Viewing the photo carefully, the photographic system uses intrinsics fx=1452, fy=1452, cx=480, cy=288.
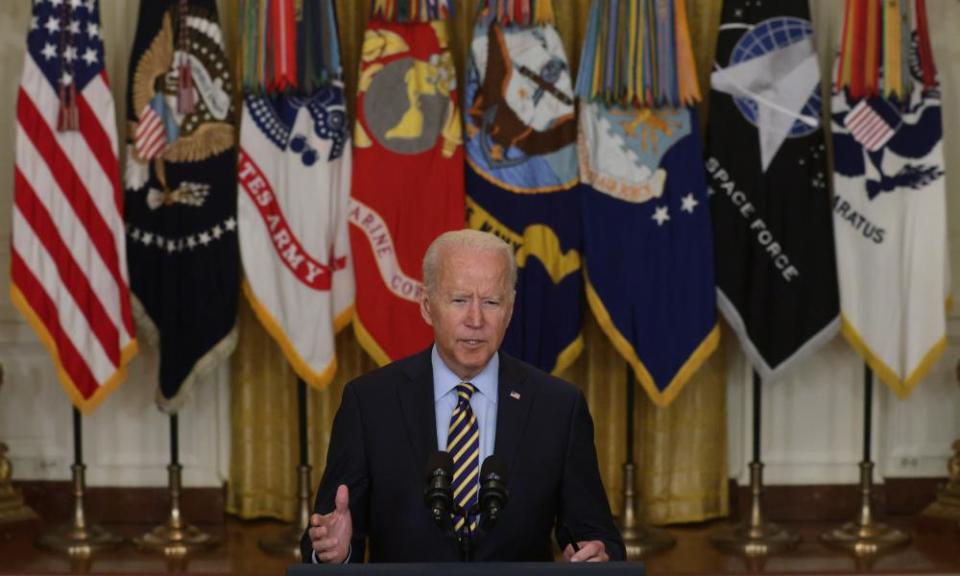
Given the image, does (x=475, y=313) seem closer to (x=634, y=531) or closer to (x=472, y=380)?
(x=472, y=380)

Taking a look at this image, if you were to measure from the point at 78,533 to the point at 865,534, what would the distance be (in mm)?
3043

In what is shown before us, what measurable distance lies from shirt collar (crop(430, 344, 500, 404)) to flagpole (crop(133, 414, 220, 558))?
9.58ft

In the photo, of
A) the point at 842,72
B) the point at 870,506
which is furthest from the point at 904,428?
the point at 842,72

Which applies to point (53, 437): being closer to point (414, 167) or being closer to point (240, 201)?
point (240, 201)

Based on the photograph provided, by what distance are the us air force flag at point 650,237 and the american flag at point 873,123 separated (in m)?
0.60

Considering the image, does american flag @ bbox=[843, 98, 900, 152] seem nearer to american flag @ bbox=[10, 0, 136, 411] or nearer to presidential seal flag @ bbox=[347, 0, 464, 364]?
presidential seal flag @ bbox=[347, 0, 464, 364]

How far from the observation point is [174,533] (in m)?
5.61

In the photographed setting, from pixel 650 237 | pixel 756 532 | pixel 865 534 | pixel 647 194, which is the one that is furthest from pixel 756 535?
pixel 647 194

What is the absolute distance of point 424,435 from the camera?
2795mm

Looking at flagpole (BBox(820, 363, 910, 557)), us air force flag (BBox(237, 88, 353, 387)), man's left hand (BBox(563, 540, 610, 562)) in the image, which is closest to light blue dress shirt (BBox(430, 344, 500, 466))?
man's left hand (BBox(563, 540, 610, 562))

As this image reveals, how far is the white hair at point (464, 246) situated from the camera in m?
2.76

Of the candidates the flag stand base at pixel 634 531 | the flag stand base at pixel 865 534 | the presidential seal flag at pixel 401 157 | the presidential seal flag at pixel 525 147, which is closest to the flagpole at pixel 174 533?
the presidential seal flag at pixel 401 157

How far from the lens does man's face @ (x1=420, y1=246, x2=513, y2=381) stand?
9.02 ft

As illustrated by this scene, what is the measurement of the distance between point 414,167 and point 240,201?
0.67m
